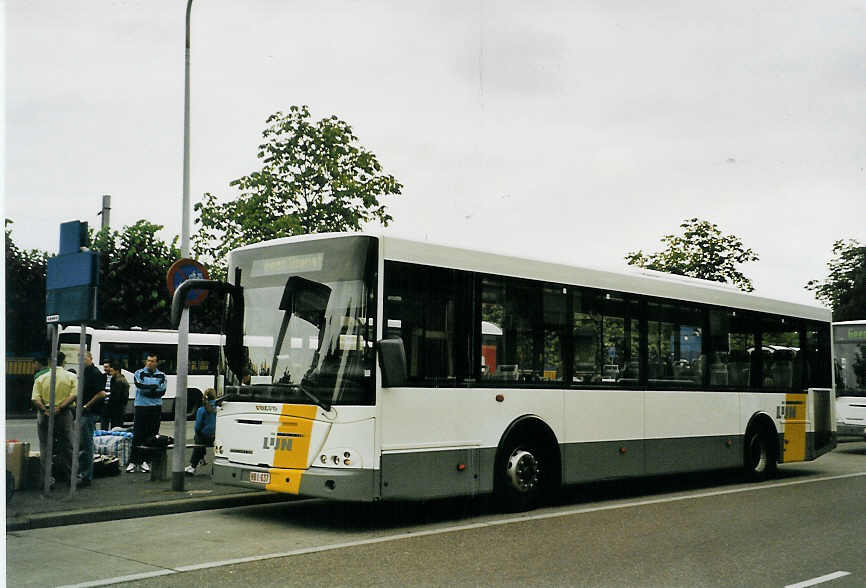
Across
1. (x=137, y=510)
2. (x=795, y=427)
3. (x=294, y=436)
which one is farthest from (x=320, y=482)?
(x=795, y=427)

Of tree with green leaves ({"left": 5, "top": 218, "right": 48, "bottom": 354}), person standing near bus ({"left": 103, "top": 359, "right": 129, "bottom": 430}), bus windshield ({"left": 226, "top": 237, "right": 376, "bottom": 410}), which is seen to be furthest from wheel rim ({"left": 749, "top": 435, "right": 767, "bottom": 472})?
tree with green leaves ({"left": 5, "top": 218, "right": 48, "bottom": 354})

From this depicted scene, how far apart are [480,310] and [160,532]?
4.08 m

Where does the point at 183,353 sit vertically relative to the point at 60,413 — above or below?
above

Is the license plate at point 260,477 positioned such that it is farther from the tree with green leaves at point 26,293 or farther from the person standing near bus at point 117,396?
the tree with green leaves at point 26,293

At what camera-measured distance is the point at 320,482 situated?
9500 millimetres

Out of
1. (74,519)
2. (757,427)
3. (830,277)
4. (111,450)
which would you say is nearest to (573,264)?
(757,427)

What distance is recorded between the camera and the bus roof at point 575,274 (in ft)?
33.1

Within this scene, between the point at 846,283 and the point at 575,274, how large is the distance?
4233cm

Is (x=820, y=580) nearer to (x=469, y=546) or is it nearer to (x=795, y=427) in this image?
(x=469, y=546)

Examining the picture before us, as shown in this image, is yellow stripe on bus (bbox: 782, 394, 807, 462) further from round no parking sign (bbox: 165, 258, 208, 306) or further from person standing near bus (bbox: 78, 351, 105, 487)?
person standing near bus (bbox: 78, 351, 105, 487)

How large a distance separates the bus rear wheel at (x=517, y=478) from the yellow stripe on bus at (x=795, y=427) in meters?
6.39

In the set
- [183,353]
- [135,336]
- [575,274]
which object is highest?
[135,336]

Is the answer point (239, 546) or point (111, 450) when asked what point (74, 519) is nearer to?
point (239, 546)

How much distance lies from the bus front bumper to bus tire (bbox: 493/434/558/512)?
1988 millimetres
